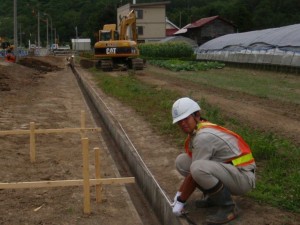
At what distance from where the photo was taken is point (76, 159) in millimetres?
8125

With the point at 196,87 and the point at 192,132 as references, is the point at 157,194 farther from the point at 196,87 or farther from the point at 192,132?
the point at 196,87

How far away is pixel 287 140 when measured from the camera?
8234 millimetres

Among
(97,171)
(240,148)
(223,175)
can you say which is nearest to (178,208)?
(223,175)

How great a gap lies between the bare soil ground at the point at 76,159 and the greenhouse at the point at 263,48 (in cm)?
996

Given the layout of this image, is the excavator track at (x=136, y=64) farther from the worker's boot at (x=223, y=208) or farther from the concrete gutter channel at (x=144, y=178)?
the worker's boot at (x=223, y=208)

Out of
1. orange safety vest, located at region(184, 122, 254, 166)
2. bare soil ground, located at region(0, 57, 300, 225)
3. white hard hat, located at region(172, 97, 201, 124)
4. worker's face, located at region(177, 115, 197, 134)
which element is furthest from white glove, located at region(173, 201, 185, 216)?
white hard hat, located at region(172, 97, 201, 124)

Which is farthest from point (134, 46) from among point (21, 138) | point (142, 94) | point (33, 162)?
point (33, 162)

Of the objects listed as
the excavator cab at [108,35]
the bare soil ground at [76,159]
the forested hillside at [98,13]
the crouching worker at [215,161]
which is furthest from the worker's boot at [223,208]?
the forested hillside at [98,13]

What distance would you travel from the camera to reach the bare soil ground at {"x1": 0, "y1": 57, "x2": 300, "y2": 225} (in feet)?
17.2

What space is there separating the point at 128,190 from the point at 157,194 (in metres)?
1.07

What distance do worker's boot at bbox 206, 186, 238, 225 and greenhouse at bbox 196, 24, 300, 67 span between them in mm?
19820

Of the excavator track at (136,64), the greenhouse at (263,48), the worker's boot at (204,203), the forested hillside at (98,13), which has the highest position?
the forested hillside at (98,13)

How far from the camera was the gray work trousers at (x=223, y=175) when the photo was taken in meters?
4.47

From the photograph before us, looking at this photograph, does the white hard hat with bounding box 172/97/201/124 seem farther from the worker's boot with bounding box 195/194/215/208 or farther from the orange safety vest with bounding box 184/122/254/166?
the worker's boot with bounding box 195/194/215/208
